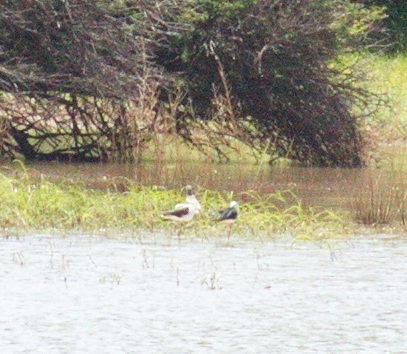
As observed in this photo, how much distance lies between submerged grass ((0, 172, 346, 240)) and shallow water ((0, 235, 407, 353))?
445mm

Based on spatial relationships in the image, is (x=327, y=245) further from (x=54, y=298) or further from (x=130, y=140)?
(x=130, y=140)

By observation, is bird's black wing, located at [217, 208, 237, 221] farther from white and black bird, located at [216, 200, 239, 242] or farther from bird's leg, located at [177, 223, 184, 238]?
bird's leg, located at [177, 223, 184, 238]

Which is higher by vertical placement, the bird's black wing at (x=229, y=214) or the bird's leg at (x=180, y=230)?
the bird's black wing at (x=229, y=214)

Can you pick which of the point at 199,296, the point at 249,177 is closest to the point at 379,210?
Answer: the point at 199,296

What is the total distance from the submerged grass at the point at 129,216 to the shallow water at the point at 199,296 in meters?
0.45

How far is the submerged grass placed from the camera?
14156mm

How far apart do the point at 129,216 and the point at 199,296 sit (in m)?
3.60

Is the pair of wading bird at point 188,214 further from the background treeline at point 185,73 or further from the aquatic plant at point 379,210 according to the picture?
the background treeline at point 185,73

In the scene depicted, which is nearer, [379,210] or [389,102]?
[379,210]

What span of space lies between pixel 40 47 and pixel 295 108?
3861mm

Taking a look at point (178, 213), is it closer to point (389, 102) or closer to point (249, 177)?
point (249, 177)

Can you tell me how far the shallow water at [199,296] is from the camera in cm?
955

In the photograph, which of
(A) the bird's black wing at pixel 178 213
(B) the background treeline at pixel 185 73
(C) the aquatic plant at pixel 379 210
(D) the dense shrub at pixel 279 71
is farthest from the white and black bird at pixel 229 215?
(D) the dense shrub at pixel 279 71

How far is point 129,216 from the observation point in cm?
1455
